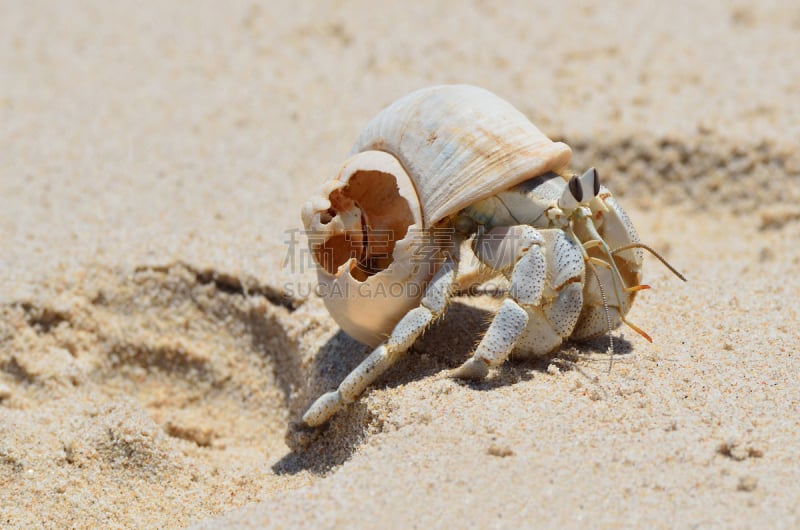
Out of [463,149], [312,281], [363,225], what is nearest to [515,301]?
[463,149]

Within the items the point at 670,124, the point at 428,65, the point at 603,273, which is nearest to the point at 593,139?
the point at 670,124

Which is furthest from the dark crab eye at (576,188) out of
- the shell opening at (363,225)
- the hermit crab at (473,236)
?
the shell opening at (363,225)

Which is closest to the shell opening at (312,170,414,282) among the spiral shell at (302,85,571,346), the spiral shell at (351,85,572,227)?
the spiral shell at (302,85,571,346)

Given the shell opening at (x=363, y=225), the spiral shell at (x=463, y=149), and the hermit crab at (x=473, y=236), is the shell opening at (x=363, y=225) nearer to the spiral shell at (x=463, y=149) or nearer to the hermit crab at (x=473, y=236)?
the hermit crab at (x=473, y=236)

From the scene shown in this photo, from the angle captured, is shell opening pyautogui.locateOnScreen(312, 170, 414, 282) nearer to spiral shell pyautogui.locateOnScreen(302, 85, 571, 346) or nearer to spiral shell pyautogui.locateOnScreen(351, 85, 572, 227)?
spiral shell pyautogui.locateOnScreen(302, 85, 571, 346)

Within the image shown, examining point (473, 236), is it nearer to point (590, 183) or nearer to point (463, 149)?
point (463, 149)

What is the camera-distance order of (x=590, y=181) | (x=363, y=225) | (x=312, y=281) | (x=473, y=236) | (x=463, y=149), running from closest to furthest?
1. (x=590, y=181)
2. (x=463, y=149)
3. (x=473, y=236)
4. (x=363, y=225)
5. (x=312, y=281)
